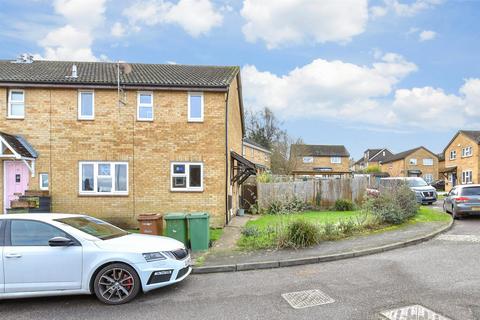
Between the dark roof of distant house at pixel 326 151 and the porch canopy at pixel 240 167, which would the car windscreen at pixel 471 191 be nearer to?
the porch canopy at pixel 240 167

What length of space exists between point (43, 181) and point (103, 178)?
2283 mm

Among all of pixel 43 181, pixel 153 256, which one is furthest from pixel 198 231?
pixel 43 181

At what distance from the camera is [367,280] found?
6449 mm

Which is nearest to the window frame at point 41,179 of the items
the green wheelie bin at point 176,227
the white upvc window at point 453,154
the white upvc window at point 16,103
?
the white upvc window at point 16,103

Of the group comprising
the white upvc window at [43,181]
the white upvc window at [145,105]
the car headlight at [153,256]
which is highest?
the white upvc window at [145,105]

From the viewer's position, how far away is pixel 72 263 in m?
5.58

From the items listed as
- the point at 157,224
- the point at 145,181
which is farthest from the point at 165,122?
the point at 157,224

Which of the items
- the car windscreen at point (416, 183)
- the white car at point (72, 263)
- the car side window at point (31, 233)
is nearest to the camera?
the white car at point (72, 263)

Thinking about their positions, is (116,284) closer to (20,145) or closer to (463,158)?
(20,145)

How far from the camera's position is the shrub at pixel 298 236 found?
358 inches

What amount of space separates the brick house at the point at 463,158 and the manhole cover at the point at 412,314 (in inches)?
1506

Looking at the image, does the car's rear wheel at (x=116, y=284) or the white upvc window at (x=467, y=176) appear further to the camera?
the white upvc window at (x=467, y=176)

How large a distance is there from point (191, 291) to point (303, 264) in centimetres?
290

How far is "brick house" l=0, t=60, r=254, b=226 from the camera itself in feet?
44.2
